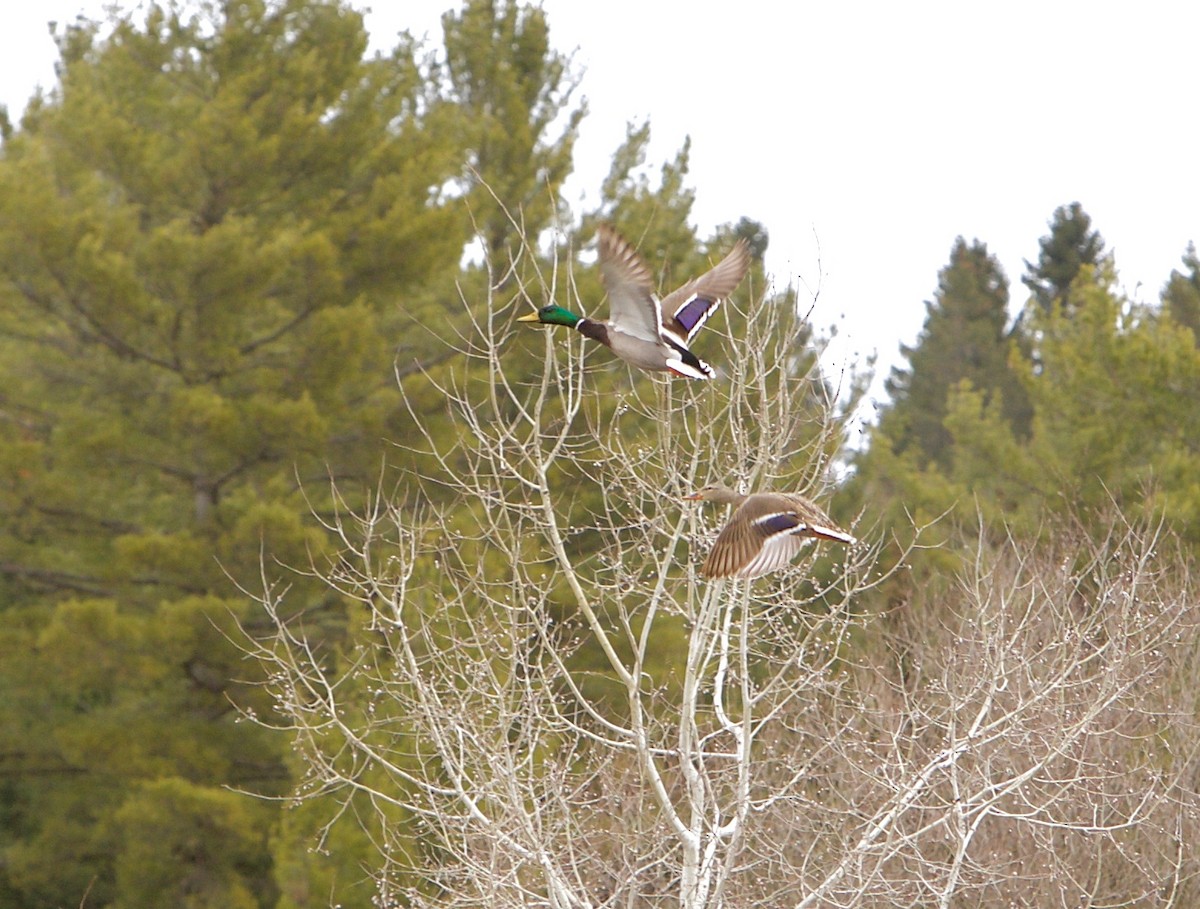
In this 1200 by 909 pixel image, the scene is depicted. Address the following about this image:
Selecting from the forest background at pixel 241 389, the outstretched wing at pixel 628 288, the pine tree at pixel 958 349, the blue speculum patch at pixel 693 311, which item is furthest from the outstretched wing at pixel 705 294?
the pine tree at pixel 958 349

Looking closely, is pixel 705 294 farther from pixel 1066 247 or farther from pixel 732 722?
pixel 1066 247

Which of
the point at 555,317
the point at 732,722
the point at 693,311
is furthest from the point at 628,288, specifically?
the point at 732,722

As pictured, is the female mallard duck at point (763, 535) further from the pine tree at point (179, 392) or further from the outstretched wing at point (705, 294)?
the pine tree at point (179, 392)

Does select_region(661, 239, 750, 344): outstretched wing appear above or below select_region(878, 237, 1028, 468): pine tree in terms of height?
below

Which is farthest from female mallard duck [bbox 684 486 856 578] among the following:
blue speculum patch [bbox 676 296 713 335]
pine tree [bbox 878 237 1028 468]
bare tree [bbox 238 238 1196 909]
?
pine tree [bbox 878 237 1028 468]

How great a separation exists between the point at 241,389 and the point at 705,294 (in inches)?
445

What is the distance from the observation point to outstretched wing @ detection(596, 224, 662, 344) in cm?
655

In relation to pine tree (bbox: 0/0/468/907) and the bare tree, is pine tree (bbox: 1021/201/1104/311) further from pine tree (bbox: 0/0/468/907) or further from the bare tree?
the bare tree

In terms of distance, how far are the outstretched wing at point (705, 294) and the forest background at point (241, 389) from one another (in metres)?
7.94

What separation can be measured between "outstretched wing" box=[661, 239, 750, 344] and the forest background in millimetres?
7945

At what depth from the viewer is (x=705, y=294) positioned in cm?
742

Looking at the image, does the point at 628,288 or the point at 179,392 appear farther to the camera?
the point at 179,392

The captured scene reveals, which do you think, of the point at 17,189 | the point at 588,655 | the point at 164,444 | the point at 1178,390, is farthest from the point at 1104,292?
the point at 17,189

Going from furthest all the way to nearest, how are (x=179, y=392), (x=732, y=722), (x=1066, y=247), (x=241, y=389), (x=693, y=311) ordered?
1. (x=1066, y=247)
2. (x=241, y=389)
3. (x=179, y=392)
4. (x=732, y=722)
5. (x=693, y=311)
